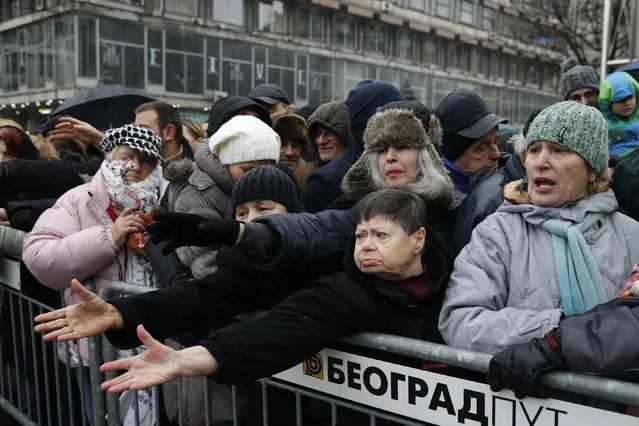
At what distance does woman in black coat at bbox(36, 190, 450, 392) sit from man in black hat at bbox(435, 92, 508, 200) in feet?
3.15

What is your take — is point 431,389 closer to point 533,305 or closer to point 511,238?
point 533,305

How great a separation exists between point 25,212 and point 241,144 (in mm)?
1688

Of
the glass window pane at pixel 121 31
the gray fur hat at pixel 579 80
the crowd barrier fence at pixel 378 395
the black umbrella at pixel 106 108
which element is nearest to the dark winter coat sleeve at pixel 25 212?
the crowd barrier fence at pixel 378 395

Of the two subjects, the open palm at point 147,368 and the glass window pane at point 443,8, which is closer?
the open palm at point 147,368

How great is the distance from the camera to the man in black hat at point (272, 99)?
525 cm

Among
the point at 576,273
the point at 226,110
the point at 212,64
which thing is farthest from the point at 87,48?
the point at 576,273

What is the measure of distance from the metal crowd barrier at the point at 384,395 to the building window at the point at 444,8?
3842 cm

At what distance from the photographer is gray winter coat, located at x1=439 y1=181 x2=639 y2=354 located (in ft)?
6.52

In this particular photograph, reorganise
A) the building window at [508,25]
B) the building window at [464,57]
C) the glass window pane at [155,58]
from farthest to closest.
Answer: the building window at [508,25], the building window at [464,57], the glass window pane at [155,58]

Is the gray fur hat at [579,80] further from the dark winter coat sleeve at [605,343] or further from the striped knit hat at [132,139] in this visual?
the dark winter coat sleeve at [605,343]

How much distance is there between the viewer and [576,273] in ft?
6.64

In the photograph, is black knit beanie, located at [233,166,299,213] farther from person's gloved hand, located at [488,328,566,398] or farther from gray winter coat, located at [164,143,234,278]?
person's gloved hand, located at [488,328,566,398]

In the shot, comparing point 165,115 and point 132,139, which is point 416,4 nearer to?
point 165,115

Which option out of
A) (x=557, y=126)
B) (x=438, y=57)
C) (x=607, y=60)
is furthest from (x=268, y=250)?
(x=438, y=57)
